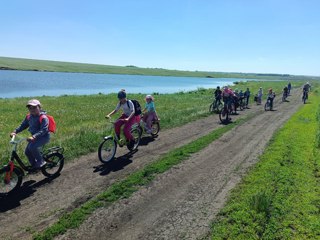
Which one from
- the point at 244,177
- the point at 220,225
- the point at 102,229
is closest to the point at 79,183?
the point at 102,229

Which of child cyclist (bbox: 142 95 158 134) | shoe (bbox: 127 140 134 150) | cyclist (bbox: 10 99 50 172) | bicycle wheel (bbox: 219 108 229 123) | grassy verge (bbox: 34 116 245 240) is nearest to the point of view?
grassy verge (bbox: 34 116 245 240)

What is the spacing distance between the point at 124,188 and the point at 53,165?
8.73 feet

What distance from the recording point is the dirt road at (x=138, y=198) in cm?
676

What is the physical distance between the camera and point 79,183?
9.33m

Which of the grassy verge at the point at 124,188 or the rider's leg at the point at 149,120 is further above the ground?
the rider's leg at the point at 149,120

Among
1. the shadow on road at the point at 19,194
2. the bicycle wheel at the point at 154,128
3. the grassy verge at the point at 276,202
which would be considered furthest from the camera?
the bicycle wheel at the point at 154,128

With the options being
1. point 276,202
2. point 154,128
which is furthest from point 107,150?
point 276,202

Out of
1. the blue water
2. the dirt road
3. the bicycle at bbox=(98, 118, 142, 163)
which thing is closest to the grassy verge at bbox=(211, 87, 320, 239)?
the dirt road

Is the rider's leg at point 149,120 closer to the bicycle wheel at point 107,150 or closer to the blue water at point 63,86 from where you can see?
the bicycle wheel at point 107,150

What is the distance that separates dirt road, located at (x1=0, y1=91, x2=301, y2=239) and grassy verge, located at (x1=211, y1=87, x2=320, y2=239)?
47 cm

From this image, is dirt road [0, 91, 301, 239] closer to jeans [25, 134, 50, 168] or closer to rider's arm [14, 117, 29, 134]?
jeans [25, 134, 50, 168]

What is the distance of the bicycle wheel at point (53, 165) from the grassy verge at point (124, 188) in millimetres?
2209

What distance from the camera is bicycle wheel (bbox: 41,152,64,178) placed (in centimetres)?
956

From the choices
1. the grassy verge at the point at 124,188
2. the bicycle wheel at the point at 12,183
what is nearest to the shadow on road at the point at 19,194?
the bicycle wheel at the point at 12,183
